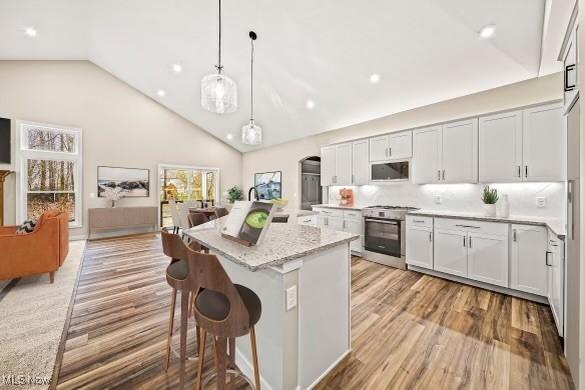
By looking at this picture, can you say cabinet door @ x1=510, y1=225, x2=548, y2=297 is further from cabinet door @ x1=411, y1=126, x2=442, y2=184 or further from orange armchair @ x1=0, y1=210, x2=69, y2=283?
orange armchair @ x1=0, y1=210, x2=69, y2=283

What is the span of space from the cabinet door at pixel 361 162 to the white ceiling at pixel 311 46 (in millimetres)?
719

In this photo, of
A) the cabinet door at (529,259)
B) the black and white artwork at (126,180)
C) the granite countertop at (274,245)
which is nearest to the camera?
the granite countertop at (274,245)

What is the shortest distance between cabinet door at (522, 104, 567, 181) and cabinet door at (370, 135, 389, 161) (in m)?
1.83

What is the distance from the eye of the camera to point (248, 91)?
551cm

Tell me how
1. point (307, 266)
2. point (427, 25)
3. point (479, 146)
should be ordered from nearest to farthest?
1. point (307, 266)
2. point (427, 25)
3. point (479, 146)

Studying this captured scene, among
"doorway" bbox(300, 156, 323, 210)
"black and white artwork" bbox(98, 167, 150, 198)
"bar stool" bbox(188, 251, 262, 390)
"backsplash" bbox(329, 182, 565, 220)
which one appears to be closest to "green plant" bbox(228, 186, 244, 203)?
"black and white artwork" bbox(98, 167, 150, 198)

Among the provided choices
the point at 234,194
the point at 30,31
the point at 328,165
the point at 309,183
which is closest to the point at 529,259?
the point at 328,165

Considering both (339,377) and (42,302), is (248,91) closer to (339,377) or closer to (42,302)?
(42,302)

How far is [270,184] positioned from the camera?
7699 millimetres

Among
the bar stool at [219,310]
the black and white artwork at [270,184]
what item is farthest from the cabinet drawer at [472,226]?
the black and white artwork at [270,184]

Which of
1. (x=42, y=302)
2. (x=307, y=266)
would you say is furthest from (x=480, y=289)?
(x=42, y=302)

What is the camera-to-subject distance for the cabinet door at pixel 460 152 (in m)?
3.36

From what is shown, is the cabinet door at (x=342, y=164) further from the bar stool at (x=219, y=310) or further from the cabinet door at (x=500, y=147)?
the bar stool at (x=219, y=310)

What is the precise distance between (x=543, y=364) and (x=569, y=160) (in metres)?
1.49
